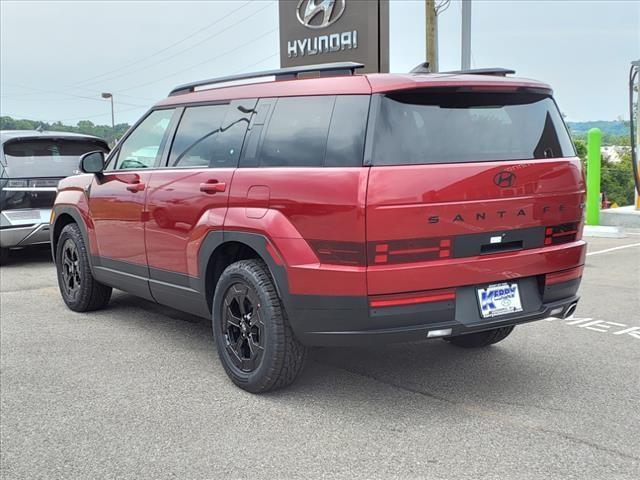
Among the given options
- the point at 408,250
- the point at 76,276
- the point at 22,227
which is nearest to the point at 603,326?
the point at 408,250

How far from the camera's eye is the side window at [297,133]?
12.4 feet

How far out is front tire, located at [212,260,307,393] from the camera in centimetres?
387

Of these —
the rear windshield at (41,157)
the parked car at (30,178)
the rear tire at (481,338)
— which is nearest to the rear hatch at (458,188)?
the rear tire at (481,338)

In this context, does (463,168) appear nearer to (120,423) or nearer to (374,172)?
(374,172)

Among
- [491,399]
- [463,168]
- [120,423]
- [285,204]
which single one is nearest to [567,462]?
[491,399]

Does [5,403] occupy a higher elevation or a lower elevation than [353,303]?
lower

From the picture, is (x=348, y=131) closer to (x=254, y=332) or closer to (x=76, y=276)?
(x=254, y=332)

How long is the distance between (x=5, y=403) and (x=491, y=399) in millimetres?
2819

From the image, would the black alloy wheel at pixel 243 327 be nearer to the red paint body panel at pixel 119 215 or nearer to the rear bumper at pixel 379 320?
the rear bumper at pixel 379 320

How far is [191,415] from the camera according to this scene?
3791 mm

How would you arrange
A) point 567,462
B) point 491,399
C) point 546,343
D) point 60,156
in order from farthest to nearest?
point 60,156, point 546,343, point 491,399, point 567,462

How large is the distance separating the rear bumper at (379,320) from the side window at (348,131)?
28.3 inches

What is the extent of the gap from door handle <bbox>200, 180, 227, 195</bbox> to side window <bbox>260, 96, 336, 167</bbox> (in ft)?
1.04

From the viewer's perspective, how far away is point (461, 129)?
12.2 ft
